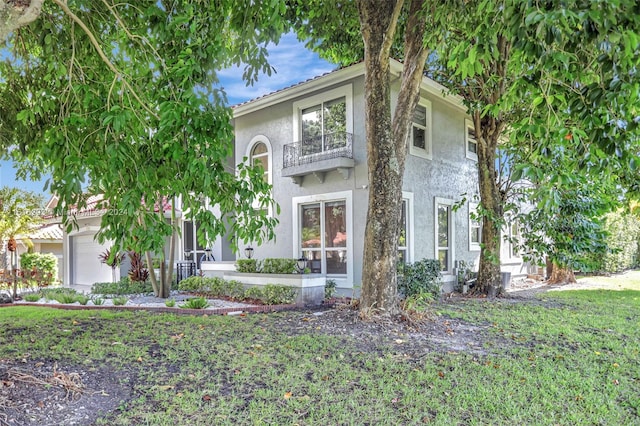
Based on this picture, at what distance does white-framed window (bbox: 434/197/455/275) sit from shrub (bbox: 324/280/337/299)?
13.5ft

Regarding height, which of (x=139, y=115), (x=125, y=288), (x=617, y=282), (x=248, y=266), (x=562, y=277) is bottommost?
(x=617, y=282)

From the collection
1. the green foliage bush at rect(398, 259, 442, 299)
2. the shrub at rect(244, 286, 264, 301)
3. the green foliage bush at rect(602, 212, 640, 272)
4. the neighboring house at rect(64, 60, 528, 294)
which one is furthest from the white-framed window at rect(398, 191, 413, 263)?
the green foliage bush at rect(602, 212, 640, 272)

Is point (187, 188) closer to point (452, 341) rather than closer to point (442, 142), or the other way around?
point (452, 341)

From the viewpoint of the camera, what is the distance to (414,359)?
18.7ft

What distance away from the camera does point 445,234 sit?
14.0 m

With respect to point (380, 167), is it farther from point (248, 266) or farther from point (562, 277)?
point (562, 277)

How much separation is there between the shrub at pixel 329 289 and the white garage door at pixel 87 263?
1077 centimetres

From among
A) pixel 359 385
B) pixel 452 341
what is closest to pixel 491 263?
pixel 452 341

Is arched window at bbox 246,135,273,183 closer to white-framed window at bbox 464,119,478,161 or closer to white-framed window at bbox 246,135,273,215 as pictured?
white-framed window at bbox 246,135,273,215

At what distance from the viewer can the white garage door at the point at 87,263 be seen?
697 inches

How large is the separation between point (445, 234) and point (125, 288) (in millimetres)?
10619

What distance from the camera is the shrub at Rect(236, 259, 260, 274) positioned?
39.2 ft

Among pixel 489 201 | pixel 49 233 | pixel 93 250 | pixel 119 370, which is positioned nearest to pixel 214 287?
pixel 119 370

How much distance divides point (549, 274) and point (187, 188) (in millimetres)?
18587
